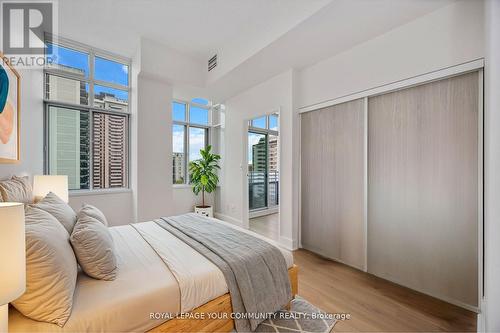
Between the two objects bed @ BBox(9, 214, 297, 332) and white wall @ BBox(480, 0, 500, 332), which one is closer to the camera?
bed @ BBox(9, 214, 297, 332)

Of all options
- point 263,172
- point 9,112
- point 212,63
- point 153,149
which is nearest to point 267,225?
point 263,172

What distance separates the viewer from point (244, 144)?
4422 millimetres

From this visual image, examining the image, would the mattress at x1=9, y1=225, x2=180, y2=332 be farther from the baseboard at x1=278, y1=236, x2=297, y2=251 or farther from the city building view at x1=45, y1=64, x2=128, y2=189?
the city building view at x1=45, y1=64, x2=128, y2=189

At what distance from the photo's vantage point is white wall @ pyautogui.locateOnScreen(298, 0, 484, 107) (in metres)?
1.92

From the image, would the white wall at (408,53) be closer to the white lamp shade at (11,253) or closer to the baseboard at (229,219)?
the baseboard at (229,219)

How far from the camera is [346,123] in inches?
112

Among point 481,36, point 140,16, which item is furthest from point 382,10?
point 140,16

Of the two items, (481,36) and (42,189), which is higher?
(481,36)

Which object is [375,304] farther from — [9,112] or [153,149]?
[153,149]

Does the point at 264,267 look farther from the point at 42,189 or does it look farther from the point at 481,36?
the point at 481,36

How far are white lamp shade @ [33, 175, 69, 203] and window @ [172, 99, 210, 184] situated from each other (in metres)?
2.47

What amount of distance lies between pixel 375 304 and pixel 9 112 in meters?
3.52

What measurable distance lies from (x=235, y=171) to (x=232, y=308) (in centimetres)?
327

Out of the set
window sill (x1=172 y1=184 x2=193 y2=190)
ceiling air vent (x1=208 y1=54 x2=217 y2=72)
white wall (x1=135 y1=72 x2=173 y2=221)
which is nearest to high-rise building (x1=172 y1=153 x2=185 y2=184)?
window sill (x1=172 y1=184 x2=193 y2=190)
